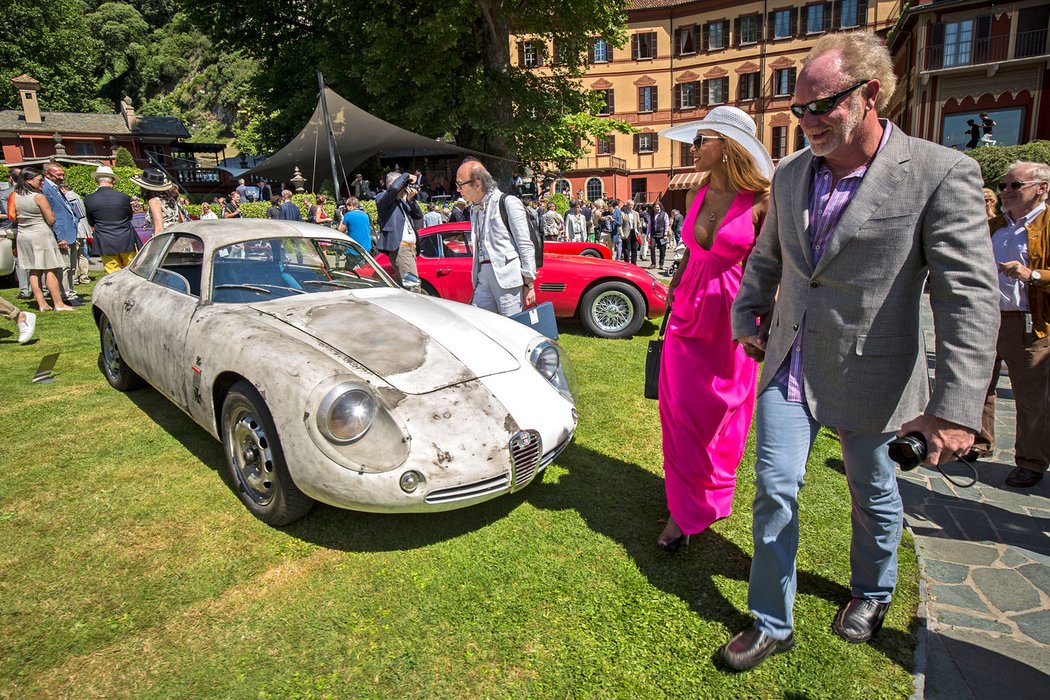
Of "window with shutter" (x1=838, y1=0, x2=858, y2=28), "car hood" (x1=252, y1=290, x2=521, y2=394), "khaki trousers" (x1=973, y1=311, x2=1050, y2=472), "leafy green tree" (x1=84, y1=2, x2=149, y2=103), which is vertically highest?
"leafy green tree" (x1=84, y1=2, x2=149, y2=103)

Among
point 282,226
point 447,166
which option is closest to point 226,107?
point 447,166

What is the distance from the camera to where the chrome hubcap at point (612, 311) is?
746 cm

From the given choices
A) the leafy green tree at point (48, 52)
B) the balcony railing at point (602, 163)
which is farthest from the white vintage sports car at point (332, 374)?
the leafy green tree at point (48, 52)

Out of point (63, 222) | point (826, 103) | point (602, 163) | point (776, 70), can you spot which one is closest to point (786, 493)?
point (826, 103)

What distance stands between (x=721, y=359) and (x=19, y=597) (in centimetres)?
324

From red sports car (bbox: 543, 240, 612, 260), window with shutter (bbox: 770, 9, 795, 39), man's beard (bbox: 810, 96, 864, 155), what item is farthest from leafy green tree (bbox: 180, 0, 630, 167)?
window with shutter (bbox: 770, 9, 795, 39)

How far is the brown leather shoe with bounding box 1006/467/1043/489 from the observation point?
12.0 ft

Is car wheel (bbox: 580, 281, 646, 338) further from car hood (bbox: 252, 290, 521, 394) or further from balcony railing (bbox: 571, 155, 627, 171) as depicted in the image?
balcony railing (bbox: 571, 155, 627, 171)

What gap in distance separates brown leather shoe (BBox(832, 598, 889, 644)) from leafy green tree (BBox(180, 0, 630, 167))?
1768cm

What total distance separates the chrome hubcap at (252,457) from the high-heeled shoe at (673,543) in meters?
1.95

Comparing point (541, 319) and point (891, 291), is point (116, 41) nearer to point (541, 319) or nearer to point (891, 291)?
point (541, 319)

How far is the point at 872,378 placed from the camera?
6.52 ft

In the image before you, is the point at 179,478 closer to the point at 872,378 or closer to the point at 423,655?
the point at 423,655

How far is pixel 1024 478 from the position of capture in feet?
12.1
